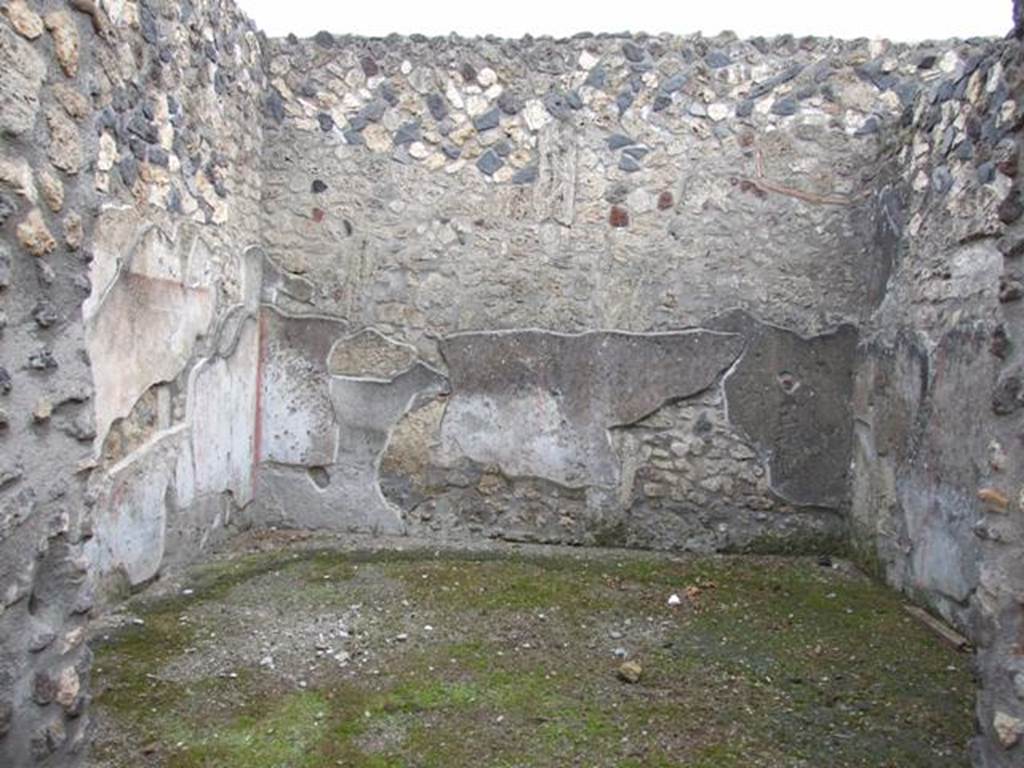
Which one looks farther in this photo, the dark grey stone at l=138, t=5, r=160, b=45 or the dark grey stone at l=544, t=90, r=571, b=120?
the dark grey stone at l=544, t=90, r=571, b=120

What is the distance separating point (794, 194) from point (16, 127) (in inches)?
120

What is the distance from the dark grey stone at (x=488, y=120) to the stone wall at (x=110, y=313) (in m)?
0.95

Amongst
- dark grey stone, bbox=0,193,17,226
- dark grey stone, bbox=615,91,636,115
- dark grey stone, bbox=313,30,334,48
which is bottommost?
dark grey stone, bbox=0,193,17,226

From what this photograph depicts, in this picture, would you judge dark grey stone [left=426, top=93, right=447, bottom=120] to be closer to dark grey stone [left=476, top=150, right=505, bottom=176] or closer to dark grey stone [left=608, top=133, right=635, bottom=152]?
dark grey stone [left=476, top=150, right=505, bottom=176]

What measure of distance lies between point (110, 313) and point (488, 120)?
1.85m

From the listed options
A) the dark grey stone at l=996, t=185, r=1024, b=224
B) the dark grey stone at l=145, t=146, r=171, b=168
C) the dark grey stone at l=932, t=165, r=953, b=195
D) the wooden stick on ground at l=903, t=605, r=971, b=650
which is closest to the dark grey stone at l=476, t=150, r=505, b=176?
the dark grey stone at l=145, t=146, r=171, b=168

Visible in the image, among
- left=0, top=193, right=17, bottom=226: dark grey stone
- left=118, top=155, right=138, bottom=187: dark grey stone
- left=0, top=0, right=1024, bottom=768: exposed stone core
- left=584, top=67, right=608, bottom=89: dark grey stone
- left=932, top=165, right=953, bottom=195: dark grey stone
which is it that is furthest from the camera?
left=584, top=67, right=608, bottom=89: dark grey stone

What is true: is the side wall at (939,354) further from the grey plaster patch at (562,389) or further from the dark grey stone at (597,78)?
the dark grey stone at (597,78)

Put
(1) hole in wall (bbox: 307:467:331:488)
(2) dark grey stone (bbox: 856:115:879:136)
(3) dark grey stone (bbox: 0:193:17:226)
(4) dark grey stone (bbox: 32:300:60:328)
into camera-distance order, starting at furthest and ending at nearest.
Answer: (1) hole in wall (bbox: 307:467:331:488), (2) dark grey stone (bbox: 856:115:879:136), (4) dark grey stone (bbox: 32:300:60:328), (3) dark grey stone (bbox: 0:193:17:226)

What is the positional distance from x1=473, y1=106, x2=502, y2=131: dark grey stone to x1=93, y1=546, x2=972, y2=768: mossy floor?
1863 millimetres

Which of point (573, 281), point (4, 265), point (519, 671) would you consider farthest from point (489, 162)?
point (4, 265)

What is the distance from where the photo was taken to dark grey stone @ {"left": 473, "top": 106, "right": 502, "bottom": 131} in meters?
3.83

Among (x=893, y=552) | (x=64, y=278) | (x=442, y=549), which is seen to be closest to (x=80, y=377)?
(x=64, y=278)

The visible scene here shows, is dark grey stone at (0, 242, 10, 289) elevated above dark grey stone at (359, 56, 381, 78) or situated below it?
below
